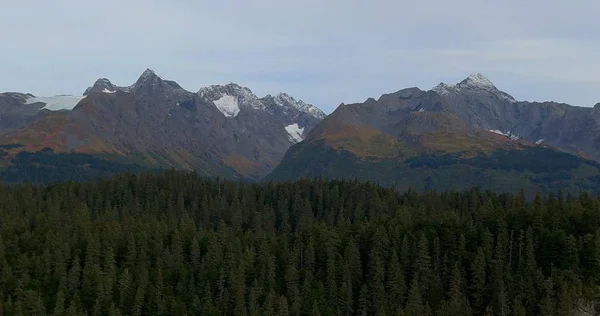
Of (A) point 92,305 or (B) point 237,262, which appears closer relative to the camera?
(A) point 92,305

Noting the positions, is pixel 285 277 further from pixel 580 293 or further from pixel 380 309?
pixel 580 293

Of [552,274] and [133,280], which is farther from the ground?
[552,274]

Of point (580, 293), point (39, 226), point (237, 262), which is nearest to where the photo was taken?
point (580, 293)

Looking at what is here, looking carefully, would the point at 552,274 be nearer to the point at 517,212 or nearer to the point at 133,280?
the point at 517,212

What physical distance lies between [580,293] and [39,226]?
399 ft

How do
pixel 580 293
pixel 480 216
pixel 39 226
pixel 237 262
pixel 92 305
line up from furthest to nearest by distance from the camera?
pixel 39 226, pixel 480 216, pixel 237 262, pixel 92 305, pixel 580 293

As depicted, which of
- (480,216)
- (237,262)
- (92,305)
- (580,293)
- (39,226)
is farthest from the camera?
(39,226)

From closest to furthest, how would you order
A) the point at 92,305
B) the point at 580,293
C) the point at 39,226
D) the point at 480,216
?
the point at 580,293 < the point at 92,305 < the point at 480,216 < the point at 39,226

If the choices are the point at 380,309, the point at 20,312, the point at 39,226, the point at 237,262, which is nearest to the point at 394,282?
the point at 380,309

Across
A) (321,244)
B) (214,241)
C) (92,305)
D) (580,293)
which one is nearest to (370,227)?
(321,244)

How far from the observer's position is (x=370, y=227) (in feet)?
536

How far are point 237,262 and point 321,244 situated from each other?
61.0 feet

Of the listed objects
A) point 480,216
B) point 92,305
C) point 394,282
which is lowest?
point 92,305

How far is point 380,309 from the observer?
131 m
